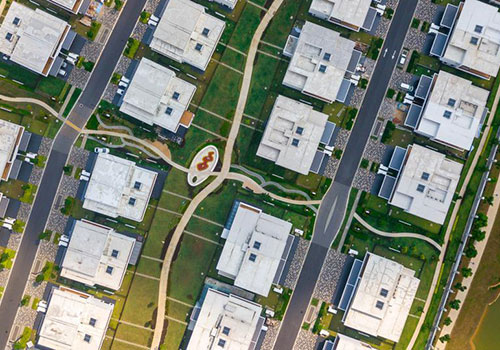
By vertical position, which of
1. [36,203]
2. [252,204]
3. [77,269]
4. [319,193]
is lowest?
[77,269]

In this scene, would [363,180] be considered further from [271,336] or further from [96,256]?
[96,256]

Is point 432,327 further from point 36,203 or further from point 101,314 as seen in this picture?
point 36,203

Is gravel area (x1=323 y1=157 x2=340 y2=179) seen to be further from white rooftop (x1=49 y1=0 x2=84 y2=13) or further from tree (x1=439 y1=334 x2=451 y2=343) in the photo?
white rooftop (x1=49 y1=0 x2=84 y2=13)

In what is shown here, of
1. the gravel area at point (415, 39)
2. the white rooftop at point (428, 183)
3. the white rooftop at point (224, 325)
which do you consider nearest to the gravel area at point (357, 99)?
the gravel area at point (415, 39)

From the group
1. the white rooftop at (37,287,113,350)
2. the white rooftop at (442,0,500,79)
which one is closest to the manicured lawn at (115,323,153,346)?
the white rooftop at (37,287,113,350)

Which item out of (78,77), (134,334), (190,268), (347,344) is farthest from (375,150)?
(78,77)

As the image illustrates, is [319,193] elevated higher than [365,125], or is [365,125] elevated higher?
[365,125]

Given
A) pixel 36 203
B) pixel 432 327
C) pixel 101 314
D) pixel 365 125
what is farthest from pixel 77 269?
pixel 432 327
